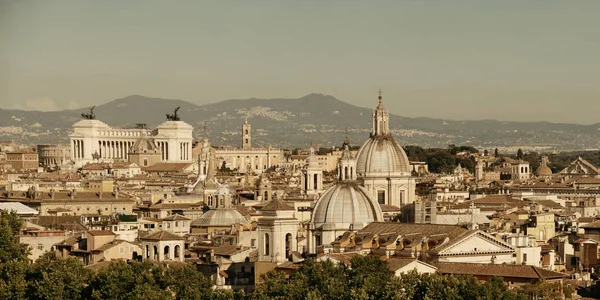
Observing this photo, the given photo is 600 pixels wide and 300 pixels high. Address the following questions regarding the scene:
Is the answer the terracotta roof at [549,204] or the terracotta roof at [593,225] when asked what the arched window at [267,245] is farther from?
the terracotta roof at [549,204]

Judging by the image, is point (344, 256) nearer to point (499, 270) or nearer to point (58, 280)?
point (499, 270)

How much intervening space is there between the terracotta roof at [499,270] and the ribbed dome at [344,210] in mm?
7838

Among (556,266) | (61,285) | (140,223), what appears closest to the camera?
(61,285)

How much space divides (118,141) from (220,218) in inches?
3478

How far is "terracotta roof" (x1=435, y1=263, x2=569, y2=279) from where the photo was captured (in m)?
44.7

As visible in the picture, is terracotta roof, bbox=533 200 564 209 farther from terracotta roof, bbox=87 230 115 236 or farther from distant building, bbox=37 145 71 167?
distant building, bbox=37 145 71 167

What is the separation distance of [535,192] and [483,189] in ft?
19.7

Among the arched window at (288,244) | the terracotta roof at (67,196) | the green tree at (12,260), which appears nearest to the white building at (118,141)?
the terracotta roof at (67,196)

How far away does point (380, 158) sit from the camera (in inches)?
2987

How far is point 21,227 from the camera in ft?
197

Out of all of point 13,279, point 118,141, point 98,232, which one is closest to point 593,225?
point 98,232

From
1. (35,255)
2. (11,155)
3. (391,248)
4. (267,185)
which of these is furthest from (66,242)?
(11,155)

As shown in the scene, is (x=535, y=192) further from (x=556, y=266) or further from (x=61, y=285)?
(x=61, y=285)

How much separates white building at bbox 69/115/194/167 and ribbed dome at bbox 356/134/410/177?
238 feet
